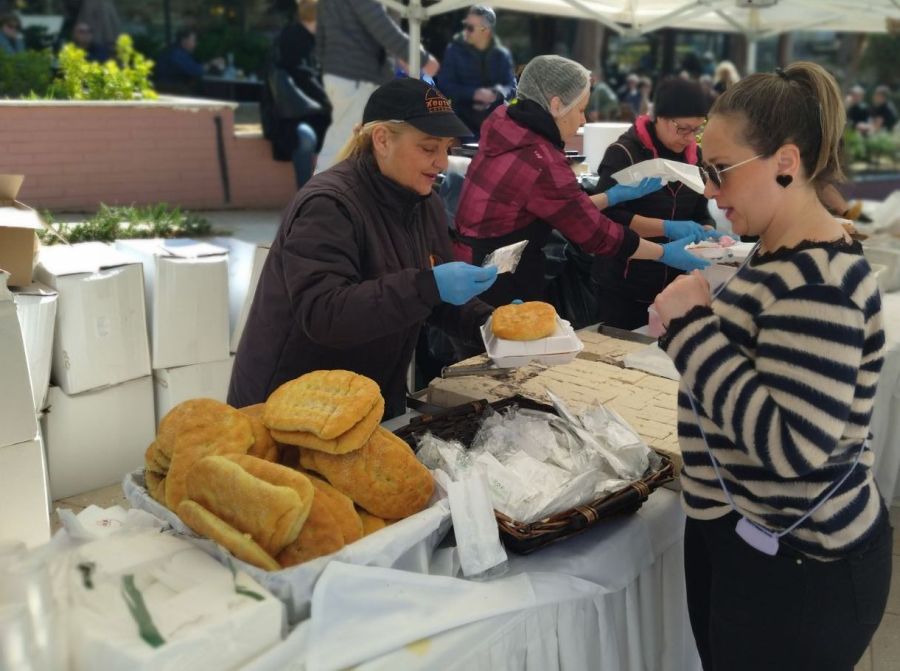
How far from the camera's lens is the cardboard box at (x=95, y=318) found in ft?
11.2

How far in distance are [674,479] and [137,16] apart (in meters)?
12.0

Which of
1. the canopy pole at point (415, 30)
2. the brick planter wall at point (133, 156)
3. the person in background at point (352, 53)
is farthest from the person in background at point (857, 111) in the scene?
the canopy pole at point (415, 30)

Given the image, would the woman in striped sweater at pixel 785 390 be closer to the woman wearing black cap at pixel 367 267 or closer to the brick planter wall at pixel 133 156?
the woman wearing black cap at pixel 367 267

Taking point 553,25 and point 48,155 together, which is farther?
point 553,25

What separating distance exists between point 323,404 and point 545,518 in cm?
47

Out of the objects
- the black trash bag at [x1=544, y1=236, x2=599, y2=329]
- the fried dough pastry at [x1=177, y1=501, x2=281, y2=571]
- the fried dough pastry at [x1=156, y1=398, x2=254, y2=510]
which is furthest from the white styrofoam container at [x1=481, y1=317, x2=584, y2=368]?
the black trash bag at [x1=544, y1=236, x2=599, y2=329]

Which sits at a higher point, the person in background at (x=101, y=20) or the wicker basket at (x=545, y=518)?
the person in background at (x=101, y=20)

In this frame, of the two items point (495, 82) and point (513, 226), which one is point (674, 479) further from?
point (495, 82)

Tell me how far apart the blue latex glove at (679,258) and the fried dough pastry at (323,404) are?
2.00 meters

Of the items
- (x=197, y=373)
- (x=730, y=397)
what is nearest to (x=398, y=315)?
(x=730, y=397)

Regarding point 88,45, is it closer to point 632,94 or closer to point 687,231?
point 632,94

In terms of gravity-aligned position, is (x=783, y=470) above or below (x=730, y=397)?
below

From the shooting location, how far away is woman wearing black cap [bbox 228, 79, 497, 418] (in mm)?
1944

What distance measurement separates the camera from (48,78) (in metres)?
7.72
